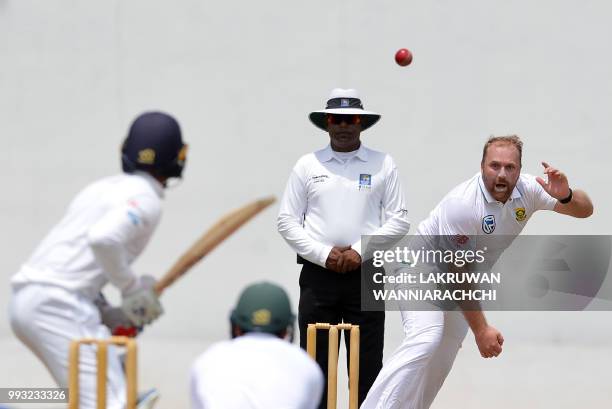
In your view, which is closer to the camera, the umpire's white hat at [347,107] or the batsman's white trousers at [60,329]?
the batsman's white trousers at [60,329]

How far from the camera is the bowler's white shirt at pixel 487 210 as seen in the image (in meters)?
4.39

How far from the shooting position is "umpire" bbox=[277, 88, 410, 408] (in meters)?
4.70

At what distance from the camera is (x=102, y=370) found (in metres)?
3.51

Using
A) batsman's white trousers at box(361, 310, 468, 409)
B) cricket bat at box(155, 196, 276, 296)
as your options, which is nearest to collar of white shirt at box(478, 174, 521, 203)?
batsman's white trousers at box(361, 310, 468, 409)

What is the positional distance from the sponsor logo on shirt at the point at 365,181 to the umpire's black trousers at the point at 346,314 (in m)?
0.31

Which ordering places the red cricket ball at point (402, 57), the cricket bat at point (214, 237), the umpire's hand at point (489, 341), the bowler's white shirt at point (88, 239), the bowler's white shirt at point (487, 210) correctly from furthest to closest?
the red cricket ball at point (402, 57) → the bowler's white shirt at point (487, 210) → the umpire's hand at point (489, 341) → the cricket bat at point (214, 237) → the bowler's white shirt at point (88, 239)

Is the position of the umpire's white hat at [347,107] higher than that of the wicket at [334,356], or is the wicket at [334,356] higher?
the umpire's white hat at [347,107]

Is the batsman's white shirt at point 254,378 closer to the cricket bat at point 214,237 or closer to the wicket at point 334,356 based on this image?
the cricket bat at point 214,237

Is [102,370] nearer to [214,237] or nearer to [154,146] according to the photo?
[214,237]

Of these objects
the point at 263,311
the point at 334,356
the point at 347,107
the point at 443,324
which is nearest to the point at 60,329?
the point at 263,311

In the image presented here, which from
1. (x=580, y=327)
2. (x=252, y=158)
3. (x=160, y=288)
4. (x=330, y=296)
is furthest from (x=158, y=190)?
(x=580, y=327)

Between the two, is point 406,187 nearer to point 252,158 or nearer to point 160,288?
point 252,158

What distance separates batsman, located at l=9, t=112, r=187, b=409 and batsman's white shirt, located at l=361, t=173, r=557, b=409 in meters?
1.09

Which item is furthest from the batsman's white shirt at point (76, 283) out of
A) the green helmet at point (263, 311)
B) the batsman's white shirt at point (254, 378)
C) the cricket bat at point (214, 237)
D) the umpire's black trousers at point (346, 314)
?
the umpire's black trousers at point (346, 314)
